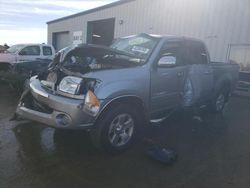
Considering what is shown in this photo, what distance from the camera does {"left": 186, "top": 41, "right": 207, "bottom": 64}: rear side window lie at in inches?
224

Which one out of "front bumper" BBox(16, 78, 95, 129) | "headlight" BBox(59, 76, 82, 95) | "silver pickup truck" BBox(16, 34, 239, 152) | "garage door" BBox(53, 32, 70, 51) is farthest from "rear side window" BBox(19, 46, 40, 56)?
"garage door" BBox(53, 32, 70, 51)

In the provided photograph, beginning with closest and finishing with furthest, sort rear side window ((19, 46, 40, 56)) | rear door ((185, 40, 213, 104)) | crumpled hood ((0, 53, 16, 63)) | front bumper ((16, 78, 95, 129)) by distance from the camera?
front bumper ((16, 78, 95, 129))
rear door ((185, 40, 213, 104))
crumpled hood ((0, 53, 16, 63))
rear side window ((19, 46, 40, 56))

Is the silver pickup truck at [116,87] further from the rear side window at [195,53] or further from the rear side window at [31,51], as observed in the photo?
the rear side window at [31,51]

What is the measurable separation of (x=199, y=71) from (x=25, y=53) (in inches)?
353

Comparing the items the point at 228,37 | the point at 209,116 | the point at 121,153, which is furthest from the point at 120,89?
the point at 228,37

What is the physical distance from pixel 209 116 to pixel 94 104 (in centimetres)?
438

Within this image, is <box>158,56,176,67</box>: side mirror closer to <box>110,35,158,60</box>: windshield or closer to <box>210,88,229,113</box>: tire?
<box>110,35,158,60</box>: windshield

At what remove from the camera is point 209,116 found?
7.08 meters

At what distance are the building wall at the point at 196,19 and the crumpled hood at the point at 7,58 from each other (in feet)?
24.1

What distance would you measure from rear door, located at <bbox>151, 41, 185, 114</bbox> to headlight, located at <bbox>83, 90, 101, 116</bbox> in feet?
4.09

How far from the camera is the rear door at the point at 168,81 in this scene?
462cm

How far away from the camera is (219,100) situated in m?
7.37

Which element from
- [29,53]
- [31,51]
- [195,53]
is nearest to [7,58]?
[29,53]

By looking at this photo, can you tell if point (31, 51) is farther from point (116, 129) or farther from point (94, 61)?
point (116, 129)
